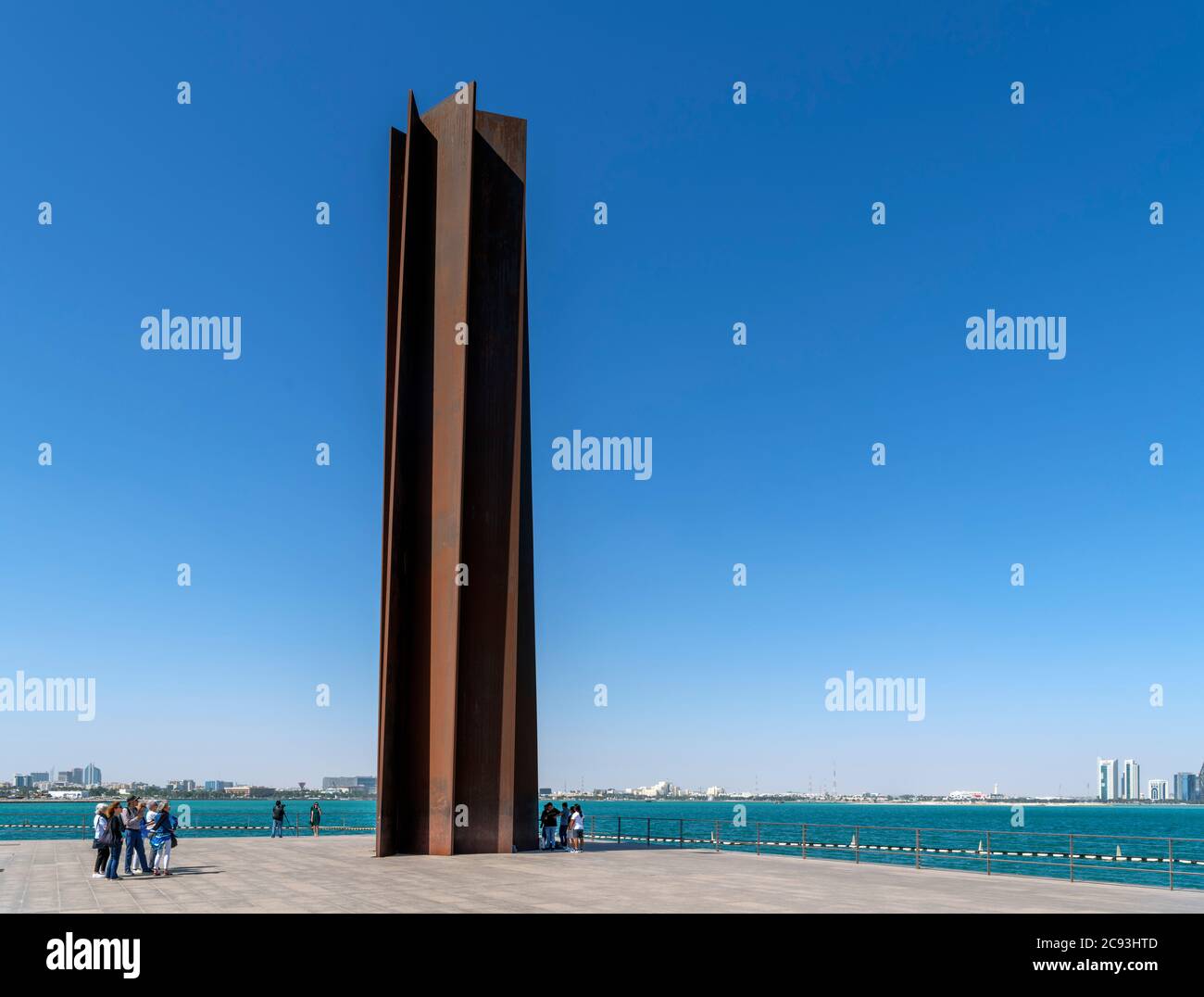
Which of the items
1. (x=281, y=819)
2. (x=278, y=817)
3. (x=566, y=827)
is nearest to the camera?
(x=566, y=827)

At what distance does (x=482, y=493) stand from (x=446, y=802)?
296 inches

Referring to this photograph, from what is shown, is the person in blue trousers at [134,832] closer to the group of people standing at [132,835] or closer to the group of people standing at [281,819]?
the group of people standing at [132,835]

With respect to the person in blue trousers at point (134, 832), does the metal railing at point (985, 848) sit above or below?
below

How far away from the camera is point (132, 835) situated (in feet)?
72.2

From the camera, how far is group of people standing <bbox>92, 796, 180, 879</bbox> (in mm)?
21109

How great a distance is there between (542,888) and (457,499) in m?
10.5

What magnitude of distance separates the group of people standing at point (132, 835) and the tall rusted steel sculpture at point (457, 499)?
493 centimetres

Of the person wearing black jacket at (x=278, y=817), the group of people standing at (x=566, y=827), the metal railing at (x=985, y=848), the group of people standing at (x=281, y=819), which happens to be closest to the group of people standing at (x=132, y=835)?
the group of people standing at (x=566, y=827)

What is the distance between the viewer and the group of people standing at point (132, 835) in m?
21.1

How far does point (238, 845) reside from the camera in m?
31.9

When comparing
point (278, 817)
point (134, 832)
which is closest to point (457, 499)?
point (134, 832)

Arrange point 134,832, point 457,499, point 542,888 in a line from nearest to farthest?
point 542,888 → point 134,832 → point 457,499

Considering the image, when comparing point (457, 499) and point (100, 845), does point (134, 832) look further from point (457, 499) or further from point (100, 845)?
point (457, 499)
